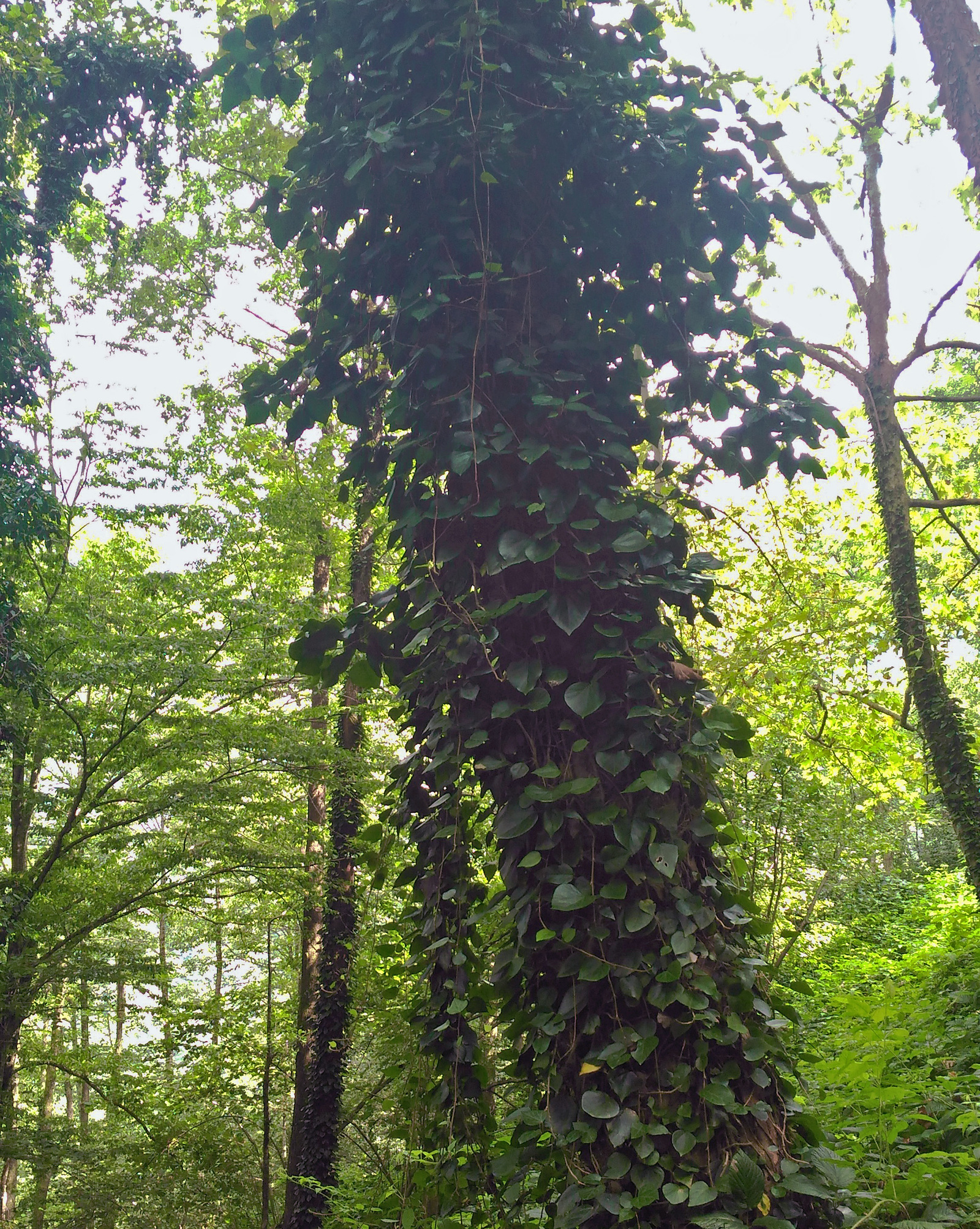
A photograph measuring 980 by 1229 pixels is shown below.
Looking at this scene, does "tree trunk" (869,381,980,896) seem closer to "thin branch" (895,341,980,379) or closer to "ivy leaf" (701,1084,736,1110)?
"thin branch" (895,341,980,379)

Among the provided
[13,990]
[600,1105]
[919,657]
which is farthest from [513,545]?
[13,990]

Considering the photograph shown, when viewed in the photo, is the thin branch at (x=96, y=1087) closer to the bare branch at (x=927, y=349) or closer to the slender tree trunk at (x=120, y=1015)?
the slender tree trunk at (x=120, y=1015)

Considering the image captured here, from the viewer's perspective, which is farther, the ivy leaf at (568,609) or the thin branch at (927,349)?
the thin branch at (927,349)

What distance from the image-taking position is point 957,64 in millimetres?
5898

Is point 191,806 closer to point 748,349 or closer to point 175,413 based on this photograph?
point 175,413

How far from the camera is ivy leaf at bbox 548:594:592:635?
1.74 m

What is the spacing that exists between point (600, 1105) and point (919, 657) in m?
6.27

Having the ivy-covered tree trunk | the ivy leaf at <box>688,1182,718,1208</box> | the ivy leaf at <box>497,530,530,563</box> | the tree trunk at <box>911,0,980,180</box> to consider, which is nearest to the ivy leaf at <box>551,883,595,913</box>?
the ivy-covered tree trunk

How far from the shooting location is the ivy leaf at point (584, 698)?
1.67 meters

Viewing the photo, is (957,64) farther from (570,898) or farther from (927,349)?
(570,898)

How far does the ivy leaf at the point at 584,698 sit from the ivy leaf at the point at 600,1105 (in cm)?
72

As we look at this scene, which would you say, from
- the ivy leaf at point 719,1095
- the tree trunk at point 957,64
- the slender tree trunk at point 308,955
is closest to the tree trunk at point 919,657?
the tree trunk at point 957,64

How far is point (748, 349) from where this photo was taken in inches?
88.2

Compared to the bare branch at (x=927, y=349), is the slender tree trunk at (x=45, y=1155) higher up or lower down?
lower down
